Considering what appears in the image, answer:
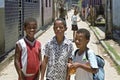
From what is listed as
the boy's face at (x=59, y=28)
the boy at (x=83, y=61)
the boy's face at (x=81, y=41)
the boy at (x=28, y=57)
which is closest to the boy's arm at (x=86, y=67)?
the boy at (x=83, y=61)

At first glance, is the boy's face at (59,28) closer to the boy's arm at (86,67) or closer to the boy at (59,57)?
the boy at (59,57)

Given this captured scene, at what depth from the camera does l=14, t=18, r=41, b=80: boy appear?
15.3 ft

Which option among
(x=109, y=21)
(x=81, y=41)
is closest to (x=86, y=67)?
(x=81, y=41)

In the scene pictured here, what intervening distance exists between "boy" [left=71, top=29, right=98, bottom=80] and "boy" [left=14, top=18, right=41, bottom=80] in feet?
1.98

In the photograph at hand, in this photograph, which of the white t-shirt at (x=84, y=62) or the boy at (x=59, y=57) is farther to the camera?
the boy at (x=59, y=57)

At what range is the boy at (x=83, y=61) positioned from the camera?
4203 mm

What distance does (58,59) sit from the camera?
450 centimetres

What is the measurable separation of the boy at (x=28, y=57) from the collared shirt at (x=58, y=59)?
0.24 m

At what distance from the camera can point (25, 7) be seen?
17.6 m

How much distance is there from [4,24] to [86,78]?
7.71m

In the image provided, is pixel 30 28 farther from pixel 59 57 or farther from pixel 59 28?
pixel 59 57

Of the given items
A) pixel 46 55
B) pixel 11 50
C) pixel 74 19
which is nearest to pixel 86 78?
pixel 46 55

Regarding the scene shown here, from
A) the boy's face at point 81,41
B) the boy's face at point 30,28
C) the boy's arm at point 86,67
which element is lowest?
the boy's arm at point 86,67

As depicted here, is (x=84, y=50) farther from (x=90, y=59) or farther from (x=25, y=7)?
(x=25, y=7)
